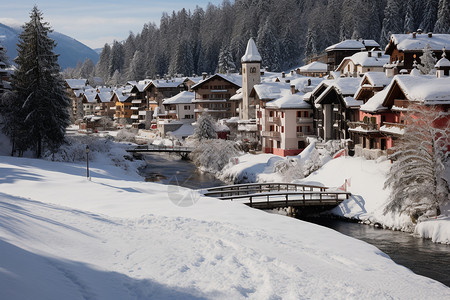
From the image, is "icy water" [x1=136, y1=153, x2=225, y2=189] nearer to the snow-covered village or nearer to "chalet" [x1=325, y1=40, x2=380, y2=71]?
the snow-covered village

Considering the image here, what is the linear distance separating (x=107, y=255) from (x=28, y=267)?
4.06 m

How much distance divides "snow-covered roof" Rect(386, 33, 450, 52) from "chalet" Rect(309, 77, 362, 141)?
27.7 feet

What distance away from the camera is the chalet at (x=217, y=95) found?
98.6 m

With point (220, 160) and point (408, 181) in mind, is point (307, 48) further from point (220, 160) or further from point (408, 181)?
point (408, 181)

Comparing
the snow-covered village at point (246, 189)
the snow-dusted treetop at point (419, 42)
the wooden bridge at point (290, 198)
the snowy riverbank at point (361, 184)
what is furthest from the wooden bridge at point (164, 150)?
the wooden bridge at point (290, 198)

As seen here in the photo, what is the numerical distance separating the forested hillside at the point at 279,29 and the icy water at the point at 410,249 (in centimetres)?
8583

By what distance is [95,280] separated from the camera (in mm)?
14258

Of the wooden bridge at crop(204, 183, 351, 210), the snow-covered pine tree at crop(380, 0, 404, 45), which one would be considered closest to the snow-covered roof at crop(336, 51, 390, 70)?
the wooden bridge at crop(204, 183, 351, 210)

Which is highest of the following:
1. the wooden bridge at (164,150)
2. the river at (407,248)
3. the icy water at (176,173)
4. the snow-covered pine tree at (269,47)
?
the snow-covered pine tree at (269,47)

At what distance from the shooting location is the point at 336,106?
196 ft

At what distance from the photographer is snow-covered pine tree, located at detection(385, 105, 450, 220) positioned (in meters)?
34.8

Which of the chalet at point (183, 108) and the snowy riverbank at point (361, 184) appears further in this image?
the chalet at point (183, 108)

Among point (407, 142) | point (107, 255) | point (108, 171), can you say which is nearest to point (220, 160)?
point (108, 171)

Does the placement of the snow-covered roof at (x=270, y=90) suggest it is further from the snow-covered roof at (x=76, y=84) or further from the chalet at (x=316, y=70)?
the snow-covered roof at (x=76, y=84)
